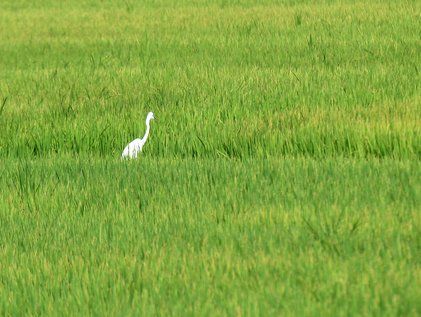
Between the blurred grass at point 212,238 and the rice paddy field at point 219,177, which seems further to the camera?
the rice paddy field at point 219,177

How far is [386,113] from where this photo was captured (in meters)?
7.38

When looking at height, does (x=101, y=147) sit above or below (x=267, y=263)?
below

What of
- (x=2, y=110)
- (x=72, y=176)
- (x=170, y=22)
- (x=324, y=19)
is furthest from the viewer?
(x=170, y=22)

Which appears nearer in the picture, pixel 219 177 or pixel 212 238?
pixel 212 238

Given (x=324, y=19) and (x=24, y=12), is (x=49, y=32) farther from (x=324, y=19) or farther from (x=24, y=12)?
(x=324, y=19)

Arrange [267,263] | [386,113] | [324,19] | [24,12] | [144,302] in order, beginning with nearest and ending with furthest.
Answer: [144,302], [267,263], [386,113], [324,19], [24,12]

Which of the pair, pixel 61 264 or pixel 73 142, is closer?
pixel 61 264

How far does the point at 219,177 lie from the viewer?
19.1 feet

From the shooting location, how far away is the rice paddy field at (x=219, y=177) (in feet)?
13.1

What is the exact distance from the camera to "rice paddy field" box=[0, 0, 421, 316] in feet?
13.1

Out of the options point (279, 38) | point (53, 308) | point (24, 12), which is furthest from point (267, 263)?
point (24, 12)

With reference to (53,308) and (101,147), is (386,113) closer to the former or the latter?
(101,147)

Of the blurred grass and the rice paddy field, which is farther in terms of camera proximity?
the rice paddy field

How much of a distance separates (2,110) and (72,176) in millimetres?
2669
